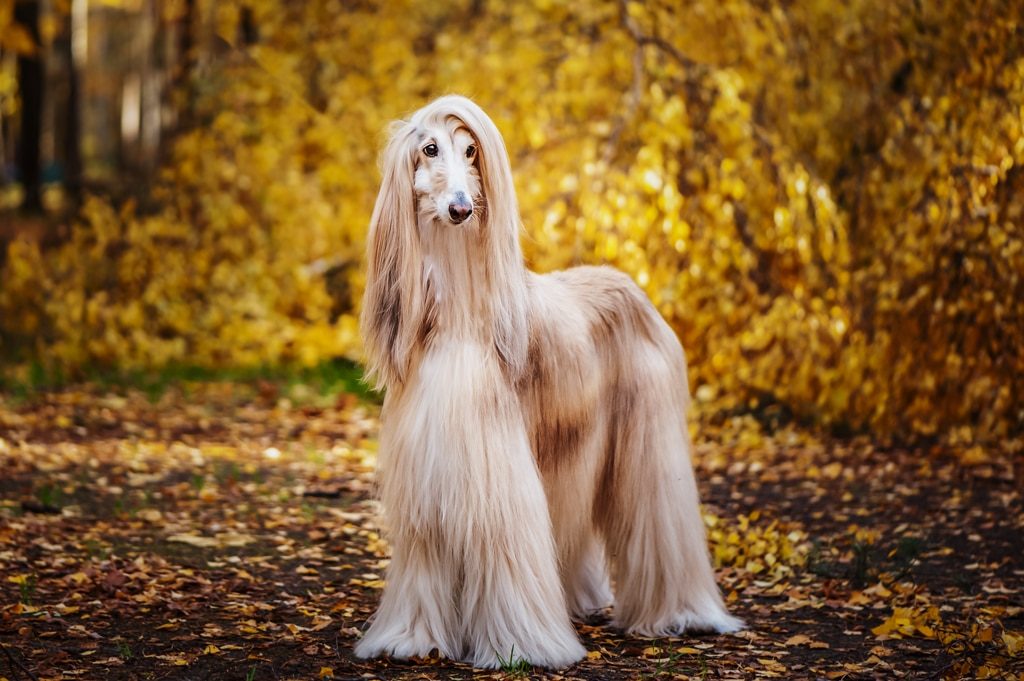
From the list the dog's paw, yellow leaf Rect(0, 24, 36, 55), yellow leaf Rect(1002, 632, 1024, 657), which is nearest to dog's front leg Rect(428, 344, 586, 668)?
the dog's paw

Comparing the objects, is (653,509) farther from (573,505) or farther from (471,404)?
(471,404)

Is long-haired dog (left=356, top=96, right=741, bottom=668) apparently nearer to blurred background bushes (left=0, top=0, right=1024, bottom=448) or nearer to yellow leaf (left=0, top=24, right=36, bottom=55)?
blurred background bushes (left=0, top=0, right=1024, bottom=448)

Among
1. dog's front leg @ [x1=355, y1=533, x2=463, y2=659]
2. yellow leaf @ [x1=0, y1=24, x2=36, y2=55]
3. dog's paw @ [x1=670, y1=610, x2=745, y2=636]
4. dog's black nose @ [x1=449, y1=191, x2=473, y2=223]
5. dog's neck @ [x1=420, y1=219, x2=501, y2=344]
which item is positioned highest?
yellow leaf @ [x1=0, y1=24, x2=36, y2=55]

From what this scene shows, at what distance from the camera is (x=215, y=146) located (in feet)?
34.0

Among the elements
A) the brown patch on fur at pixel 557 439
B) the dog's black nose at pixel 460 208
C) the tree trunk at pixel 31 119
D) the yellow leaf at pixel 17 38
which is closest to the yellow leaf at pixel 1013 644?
the brown patch on fur at pixel 557 439

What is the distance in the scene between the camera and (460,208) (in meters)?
3.61

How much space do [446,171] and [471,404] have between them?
669 millimetres

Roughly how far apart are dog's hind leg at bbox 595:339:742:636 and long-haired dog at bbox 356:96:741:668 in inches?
3.8

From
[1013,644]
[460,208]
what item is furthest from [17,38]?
[1013,644]

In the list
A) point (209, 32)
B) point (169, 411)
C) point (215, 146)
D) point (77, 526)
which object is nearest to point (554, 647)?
point (77, 526)

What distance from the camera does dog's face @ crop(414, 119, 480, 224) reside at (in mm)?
3664

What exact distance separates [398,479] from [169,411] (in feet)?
17.1

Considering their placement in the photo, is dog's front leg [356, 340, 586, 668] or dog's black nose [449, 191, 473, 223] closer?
dog's black nose [449, 191, 473, 223]

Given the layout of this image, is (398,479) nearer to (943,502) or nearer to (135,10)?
(943,502)
